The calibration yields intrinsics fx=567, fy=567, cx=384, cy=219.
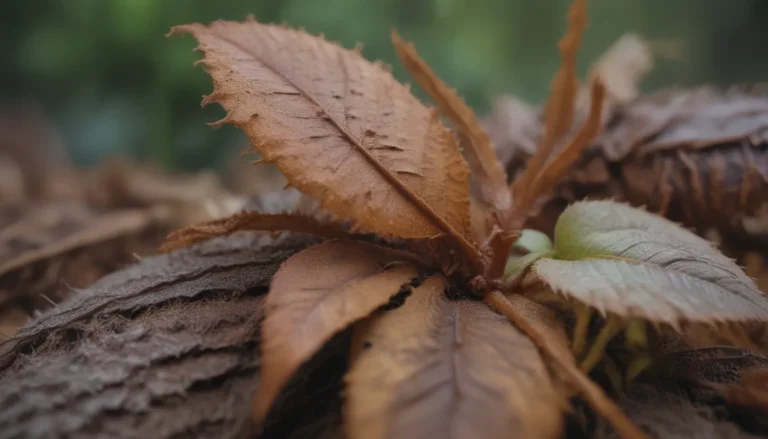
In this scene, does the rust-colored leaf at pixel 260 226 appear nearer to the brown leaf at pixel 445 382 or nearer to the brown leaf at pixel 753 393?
the brown leaf at pixel 445 382

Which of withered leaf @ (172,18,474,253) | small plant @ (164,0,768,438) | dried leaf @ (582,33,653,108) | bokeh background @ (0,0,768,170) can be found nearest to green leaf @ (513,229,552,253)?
small plant @ (164,0,768,438)

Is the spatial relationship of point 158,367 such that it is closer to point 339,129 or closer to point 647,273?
point 339,129

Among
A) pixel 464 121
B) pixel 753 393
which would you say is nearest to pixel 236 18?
pixel 464 121

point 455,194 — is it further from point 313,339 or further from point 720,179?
point 720,179

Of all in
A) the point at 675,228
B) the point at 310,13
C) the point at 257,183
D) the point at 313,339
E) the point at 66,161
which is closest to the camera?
the point at 313,339

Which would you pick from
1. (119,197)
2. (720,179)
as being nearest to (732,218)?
(720,179)
